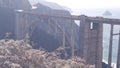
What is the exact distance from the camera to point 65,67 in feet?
54.3

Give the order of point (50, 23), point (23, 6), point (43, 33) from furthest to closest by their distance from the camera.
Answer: point (23, 6)
point (43, 33)
point (50, 23)

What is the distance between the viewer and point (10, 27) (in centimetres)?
5203

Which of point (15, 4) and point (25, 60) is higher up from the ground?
point (15, 4)

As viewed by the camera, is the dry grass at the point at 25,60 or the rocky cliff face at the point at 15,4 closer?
the dry grass at the point at 25,60

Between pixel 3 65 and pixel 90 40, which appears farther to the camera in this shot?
pixel 90 40

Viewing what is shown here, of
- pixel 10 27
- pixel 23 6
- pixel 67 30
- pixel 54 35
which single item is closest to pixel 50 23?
pixel 54 35

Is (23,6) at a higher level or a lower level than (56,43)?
higher

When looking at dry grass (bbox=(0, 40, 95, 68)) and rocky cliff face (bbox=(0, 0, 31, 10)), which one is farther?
rocky cliff face (bbox=(0, 0, 31, 10))

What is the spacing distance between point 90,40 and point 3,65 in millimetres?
20917

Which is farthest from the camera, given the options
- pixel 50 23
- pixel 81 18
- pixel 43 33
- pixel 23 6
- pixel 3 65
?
pixel 23 6

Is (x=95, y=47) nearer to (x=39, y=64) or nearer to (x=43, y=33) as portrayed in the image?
(x=43, y=33)

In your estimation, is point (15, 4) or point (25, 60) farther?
point (15, 4)

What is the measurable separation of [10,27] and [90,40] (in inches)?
780

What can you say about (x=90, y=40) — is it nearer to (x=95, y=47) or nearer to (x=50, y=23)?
(x=95, y=47)
